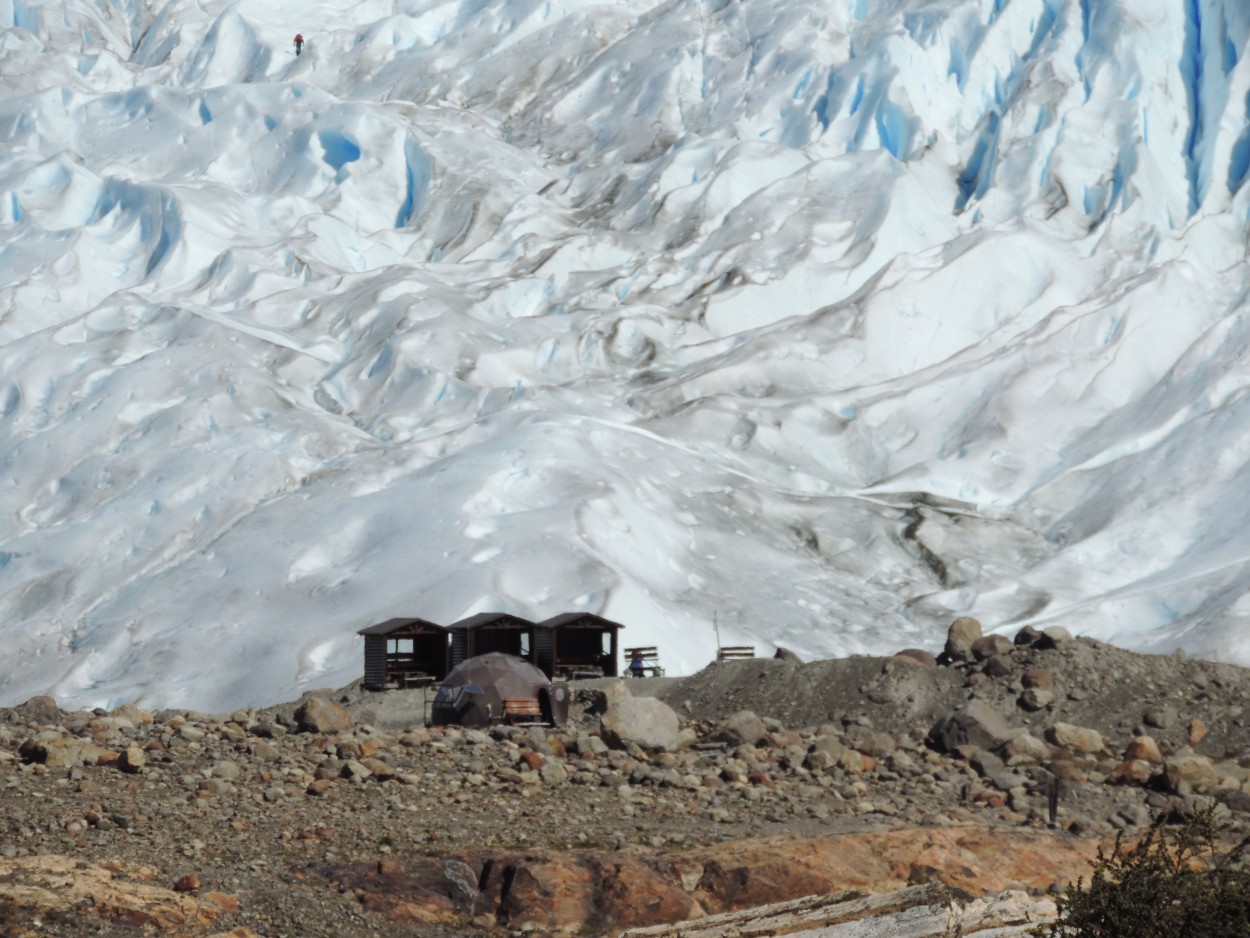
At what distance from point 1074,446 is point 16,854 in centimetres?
3836

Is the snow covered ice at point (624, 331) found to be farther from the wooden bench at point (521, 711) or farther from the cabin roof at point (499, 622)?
the wooden bench at point (521, 711)

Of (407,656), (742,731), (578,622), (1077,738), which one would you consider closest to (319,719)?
(742,731)

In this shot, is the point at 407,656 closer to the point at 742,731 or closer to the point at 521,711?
the point at 521,711

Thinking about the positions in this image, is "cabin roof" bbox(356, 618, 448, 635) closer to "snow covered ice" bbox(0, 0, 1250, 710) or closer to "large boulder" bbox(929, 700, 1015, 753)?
"snow covered ice" bbox(0, 0, 1250, 710)

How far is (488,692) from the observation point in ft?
Result: 70.4

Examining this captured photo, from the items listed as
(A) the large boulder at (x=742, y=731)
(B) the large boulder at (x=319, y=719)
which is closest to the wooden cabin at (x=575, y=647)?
(A) the large boulder at (x=742, y=731)

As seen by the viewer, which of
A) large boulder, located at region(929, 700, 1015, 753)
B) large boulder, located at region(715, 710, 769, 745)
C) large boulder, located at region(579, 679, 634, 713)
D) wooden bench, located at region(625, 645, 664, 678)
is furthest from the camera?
wooden bench, located at region(625, 645, 664, 678)

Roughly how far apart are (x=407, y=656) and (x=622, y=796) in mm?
13997

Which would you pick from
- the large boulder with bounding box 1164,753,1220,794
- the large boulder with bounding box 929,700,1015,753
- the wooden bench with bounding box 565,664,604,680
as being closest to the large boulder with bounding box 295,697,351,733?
the large boulder with bounding box 929,700,1015,753

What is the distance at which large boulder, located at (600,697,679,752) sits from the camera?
17859 millimetres

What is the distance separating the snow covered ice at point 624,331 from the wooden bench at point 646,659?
1335 mm

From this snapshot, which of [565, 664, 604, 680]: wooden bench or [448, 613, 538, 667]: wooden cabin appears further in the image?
[565, 664, 604, 680]: wooden bench

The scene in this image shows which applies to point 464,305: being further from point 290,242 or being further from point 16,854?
point 16,854

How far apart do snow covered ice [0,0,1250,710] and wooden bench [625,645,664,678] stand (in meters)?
1.34
